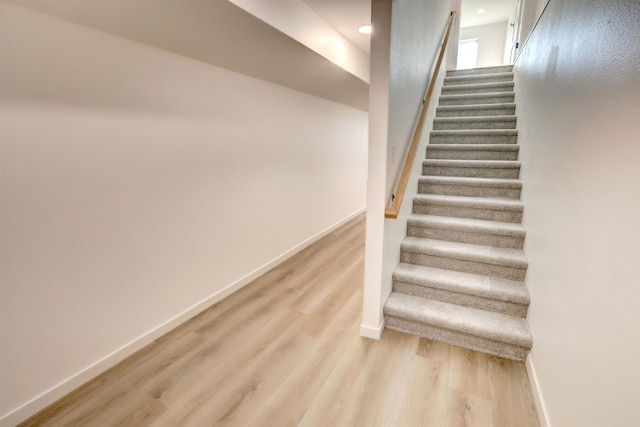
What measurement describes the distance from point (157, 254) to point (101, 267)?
0.37 meters

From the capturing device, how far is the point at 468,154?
3.17 m

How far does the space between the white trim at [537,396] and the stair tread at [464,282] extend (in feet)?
1.33

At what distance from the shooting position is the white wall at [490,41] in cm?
762

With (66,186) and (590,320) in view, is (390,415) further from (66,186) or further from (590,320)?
(66,186)

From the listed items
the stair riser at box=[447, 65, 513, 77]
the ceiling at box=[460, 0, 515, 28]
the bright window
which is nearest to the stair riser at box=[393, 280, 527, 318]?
the stair riser at box=[447, 65, 513, 77]

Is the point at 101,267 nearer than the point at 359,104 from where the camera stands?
Yes

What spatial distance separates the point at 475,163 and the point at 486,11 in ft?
20.7

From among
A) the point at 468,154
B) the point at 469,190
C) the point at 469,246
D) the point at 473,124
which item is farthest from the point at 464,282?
the point at 473,124

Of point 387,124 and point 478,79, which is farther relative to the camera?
point 478,79

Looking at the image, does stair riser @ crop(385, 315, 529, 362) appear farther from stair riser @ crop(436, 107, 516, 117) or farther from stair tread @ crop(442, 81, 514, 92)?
stair tread @ crop(442, 81, 514, 92)

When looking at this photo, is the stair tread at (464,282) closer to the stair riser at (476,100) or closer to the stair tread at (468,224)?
the stair tread at (468,224)

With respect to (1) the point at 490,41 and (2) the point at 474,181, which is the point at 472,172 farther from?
(1) the point at 490,41

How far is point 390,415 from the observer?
161 cm

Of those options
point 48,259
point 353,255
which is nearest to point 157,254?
point 48,259
